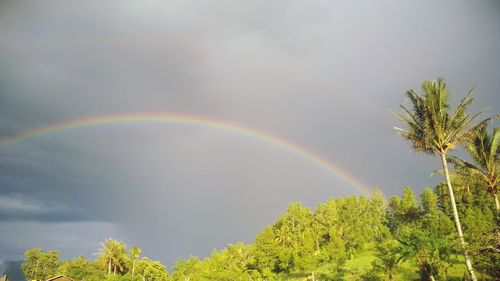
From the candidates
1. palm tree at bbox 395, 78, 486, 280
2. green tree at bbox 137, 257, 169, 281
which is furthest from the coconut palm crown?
green tree at bbox 137, 257, 169, 281

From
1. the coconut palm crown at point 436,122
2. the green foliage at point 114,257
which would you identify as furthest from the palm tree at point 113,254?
the coconut palm crown at point 436,122

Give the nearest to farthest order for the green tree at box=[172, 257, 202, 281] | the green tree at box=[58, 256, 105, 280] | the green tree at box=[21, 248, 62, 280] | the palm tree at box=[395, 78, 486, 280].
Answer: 1. the palm tree at box=[395, 78, 486, 280]
2. the green tree at box=[172, 257, 202, 281]
3. the green tree at box=[58, 256, 105, 280]
4. the green tree at box=[21, 248, 62, 280]

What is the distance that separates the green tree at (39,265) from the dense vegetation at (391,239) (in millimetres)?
299

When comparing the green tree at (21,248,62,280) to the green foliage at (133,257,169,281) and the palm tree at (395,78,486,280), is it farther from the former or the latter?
the palm tree at (395,78,486,280)

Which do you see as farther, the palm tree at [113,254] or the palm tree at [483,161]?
the palm tree at [113,254]

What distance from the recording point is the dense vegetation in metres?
25.3

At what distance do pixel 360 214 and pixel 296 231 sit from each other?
2385 cm

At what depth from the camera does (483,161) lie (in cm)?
2658

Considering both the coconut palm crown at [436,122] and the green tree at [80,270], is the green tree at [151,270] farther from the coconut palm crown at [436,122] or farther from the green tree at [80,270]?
the coconut palm crown at [436,122]

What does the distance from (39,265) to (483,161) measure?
5174 inches

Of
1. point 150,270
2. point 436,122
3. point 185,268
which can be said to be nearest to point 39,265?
point 150,270

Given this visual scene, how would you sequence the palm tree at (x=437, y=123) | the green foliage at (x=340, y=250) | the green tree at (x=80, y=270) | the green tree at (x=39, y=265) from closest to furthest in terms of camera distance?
the palm tree at (x=437, y=123) < the green foliage at (x=340, y=250) < the green tree at (x=80, y=270) < the green tree at (x=39, y=265)

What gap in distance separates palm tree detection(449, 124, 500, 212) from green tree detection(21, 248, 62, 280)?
419 feet

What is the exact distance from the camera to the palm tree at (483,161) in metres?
25.9
